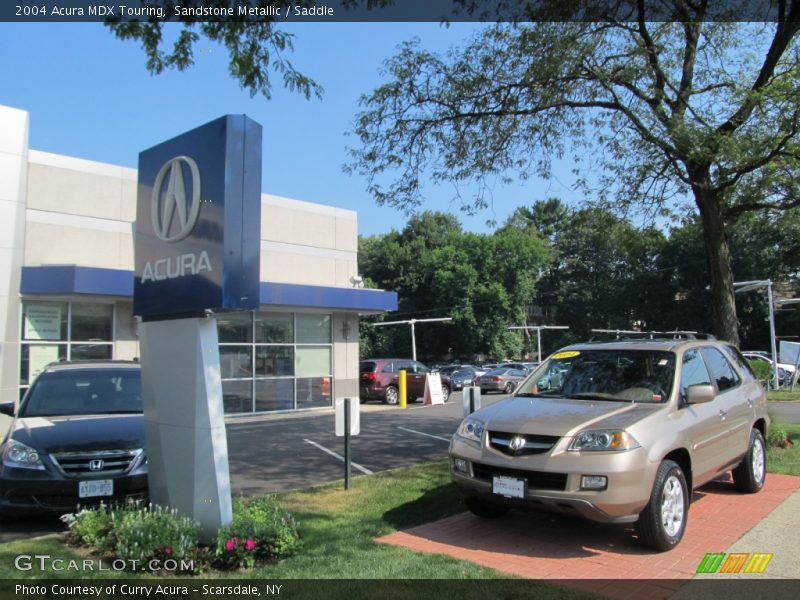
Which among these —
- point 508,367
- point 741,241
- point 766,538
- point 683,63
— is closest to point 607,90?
point 683,63

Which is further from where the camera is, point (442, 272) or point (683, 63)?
point (442, 272)

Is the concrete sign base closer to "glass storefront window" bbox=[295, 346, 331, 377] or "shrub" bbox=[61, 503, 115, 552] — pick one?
"shrub" bbox=[61, 503, 115, 552]

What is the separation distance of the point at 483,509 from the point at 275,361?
13.9 metres

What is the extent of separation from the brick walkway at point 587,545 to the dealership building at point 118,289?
22.5ft

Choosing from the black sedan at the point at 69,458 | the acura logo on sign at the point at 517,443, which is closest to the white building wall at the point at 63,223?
the black sedan at the point at 69,458

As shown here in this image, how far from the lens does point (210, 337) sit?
525 centimetres

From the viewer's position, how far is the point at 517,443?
5.27 meters

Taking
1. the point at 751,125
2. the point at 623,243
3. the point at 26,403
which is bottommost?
the point at 26,403

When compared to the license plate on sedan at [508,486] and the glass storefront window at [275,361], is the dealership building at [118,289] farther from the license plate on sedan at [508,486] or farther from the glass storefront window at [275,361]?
the license plate on sedan at [508,486]

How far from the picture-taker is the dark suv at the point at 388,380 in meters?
23.9

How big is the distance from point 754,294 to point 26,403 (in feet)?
176

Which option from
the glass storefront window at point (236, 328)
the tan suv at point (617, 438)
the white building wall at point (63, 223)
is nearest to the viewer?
the tan suv at point (617, 438)

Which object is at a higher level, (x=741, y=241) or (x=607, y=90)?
(x=741, y=241)

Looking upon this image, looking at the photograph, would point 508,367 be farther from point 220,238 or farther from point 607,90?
point 220,238
